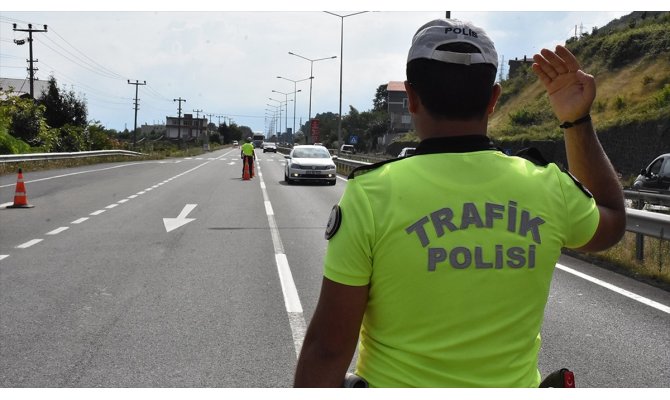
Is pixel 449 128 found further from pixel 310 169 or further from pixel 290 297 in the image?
pixel 310 169

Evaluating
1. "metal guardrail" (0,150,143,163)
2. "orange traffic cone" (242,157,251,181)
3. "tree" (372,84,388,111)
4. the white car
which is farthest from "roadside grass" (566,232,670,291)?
"tree" (372,84,388,111)

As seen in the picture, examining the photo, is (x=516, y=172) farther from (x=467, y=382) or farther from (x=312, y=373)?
(x=312, y=373)

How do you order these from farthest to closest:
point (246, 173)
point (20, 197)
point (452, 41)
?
point (246, 173), point (20, 197), point (452, 41)

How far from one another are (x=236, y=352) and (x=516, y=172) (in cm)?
407

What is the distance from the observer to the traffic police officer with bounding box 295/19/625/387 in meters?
1.72

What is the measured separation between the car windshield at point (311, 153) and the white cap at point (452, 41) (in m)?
28.8

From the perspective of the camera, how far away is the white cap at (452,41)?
1.83m

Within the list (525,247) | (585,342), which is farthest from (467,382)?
(585,342)

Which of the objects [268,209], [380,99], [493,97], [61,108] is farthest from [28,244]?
[380,99]

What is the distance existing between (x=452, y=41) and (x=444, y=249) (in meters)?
0.51

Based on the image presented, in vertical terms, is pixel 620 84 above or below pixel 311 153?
above

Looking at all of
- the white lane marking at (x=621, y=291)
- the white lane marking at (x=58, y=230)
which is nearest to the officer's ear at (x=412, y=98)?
the white lane marking at (x=621, y=291)

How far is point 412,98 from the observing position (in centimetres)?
194

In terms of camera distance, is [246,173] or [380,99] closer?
[246,173]
